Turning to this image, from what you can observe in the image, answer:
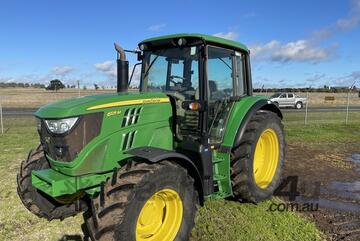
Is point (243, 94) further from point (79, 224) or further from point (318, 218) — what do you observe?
point (79, 224)

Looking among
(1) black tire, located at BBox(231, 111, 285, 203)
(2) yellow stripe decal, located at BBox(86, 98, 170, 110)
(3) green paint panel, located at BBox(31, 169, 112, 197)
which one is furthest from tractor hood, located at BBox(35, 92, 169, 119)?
(1) black tire, located at BBox(231, 111, 285, 203)

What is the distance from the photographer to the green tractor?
3824mm

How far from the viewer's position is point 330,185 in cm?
699

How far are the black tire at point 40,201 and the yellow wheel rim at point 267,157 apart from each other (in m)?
2.93

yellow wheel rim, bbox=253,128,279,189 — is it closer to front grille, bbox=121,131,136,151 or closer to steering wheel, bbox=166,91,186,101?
steering wheel, bbox=166,91,186,101

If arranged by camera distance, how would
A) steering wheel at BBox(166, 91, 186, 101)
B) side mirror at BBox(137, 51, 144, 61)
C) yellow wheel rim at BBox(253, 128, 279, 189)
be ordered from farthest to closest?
yellow wheel rim at BBox(253, 128, 279, 189)
side mirror at BBox(137, 51, 144, 61)
steering wheel at BBox(166, 91, 186, 101)

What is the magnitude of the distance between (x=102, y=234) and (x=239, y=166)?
2.44 m

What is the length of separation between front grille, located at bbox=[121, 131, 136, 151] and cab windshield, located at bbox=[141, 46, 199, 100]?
0.94 m

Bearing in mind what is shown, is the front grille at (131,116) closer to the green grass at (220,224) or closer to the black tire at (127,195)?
the black tire at (127,195)

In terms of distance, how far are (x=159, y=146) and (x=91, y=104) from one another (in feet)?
3.49

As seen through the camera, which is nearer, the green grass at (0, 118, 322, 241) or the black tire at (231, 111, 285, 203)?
the green grass at (0, 118, 322, 241)

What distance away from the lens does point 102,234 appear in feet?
11.3

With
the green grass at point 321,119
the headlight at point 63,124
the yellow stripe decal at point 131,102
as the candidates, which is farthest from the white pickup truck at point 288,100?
the headlight at point 63,124

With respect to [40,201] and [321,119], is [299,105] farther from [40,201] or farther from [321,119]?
[40,201]
